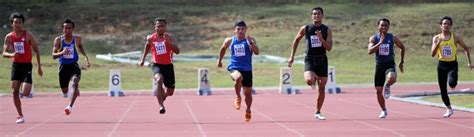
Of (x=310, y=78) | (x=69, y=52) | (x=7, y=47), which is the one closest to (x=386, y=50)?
(x=310, y=78)

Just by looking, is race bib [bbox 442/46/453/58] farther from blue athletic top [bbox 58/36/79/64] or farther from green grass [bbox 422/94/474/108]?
blue athletic top [bbox 58/36/79/64]

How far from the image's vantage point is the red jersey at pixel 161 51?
17.7 metres

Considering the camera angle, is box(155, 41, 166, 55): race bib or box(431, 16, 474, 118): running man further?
box(431, 16, 474, 118): running man

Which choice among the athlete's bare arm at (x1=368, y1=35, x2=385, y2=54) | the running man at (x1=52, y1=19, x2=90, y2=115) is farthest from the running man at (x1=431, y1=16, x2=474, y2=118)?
the running man at (x1=52, y1=19, x2=90, y2=115)

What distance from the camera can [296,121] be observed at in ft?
57.4

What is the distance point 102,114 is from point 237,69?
13.6 feet

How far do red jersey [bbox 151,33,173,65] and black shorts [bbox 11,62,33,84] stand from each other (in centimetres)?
222

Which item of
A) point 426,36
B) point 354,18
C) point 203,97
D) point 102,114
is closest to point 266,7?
point 354,18

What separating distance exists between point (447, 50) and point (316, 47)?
264 cm

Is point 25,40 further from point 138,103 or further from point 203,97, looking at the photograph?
point 203,97

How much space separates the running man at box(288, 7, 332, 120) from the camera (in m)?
17.3

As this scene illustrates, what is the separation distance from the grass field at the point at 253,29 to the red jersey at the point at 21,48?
70.4ft

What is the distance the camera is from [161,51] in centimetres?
1775

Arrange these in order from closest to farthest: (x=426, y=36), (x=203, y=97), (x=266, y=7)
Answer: (x=203, y=97)
(x=426, y=36)
(x=266, y=7)
